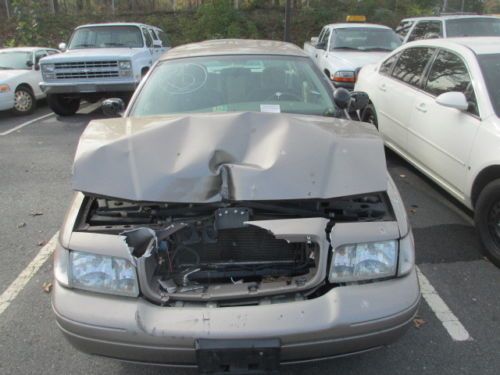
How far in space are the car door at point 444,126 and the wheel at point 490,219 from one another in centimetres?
38

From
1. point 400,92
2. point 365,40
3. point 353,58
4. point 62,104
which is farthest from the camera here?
point 365,40

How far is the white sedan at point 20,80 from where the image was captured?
9547 millimetres

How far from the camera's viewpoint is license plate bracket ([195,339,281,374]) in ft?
6.48

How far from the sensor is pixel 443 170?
4445 millimetres

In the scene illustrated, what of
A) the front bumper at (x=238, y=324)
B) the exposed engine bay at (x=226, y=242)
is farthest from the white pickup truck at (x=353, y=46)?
the front bumper at (x=238, y=324)

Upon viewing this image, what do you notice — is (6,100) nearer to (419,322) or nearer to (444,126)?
(444,126)

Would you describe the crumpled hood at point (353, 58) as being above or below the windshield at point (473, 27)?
below

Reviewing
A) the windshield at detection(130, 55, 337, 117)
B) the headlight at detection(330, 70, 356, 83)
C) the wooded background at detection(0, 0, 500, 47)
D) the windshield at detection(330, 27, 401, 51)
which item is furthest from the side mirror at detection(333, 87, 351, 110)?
the wooded background at detection(0, 0, 500, 47)

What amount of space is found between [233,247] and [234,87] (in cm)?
161

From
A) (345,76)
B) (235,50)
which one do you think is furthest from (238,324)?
(345,76)

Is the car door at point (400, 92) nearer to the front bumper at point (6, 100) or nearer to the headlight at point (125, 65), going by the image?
the headlight at point (125, 65)

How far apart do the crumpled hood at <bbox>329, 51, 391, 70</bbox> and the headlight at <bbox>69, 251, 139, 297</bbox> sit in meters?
7.70

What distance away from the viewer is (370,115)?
6.57 metres

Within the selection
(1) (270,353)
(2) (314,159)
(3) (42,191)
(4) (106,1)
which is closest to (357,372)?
(1) (270,353)
